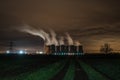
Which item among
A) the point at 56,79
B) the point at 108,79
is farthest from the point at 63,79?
the point at 108,79

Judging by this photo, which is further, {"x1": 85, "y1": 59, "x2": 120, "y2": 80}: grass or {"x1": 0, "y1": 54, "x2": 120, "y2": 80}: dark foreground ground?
{"x1": 85, "y1": 59, "x2": 120, "y2": 80}: grass

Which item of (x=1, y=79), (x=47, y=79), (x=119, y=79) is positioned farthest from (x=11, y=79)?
(x=119, y=79)

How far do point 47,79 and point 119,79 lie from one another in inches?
371

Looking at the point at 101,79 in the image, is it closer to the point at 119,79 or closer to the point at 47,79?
the point at 119,79

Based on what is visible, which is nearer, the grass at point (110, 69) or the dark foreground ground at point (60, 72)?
the dark foreground ground at point (60, 72)

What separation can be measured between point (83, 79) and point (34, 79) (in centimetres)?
609

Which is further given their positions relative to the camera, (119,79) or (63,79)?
(119,79)

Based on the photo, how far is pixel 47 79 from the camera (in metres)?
37.8

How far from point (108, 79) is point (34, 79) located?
957 cm

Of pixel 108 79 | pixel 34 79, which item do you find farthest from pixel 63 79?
pixel 108 79

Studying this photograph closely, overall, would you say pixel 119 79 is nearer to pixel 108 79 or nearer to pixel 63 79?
pixel 108 79

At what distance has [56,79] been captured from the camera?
1465 inches

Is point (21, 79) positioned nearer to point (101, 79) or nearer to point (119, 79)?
point (101, 79)

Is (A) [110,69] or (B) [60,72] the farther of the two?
(A) [110,69]
